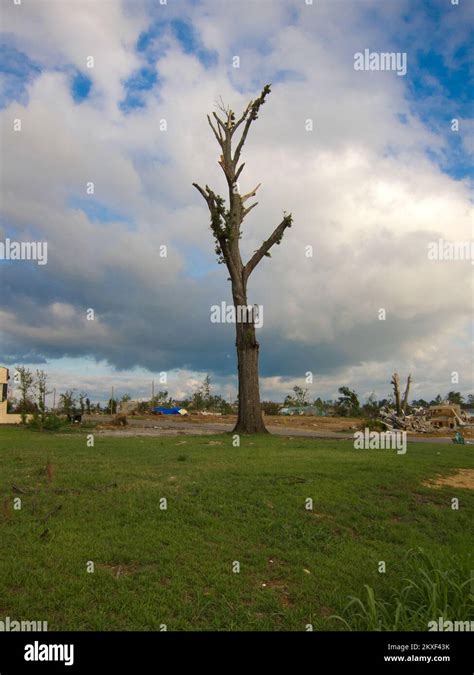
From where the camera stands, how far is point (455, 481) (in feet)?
35.9

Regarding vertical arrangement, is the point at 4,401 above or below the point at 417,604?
above

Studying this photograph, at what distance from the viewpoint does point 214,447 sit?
1456 centimetres

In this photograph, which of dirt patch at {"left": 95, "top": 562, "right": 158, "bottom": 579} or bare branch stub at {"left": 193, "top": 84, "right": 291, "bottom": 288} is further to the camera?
bare branch stub at {"left": 193, "top": 84, "right": 291, "bottom": 288}

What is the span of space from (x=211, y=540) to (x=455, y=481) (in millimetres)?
6675

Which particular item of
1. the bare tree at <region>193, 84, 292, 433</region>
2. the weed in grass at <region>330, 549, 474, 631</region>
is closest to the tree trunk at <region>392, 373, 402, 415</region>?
the bare tree at <region>193, 84, 292, 433</region>

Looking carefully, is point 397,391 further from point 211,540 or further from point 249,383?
point 211,540

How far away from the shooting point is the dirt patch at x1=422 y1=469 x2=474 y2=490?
Result: 10281mm

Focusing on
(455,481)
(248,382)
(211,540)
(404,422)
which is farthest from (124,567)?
(404,422)

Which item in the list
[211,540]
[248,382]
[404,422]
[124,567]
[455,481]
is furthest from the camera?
[404,422]

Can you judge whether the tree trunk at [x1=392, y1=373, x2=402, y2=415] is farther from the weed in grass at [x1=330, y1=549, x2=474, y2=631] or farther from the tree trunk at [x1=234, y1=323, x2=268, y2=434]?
the weed in grass at [x1=330, y1=549, x2=474, y2=631]

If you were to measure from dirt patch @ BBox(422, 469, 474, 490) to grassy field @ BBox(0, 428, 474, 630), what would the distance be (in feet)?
1.22
